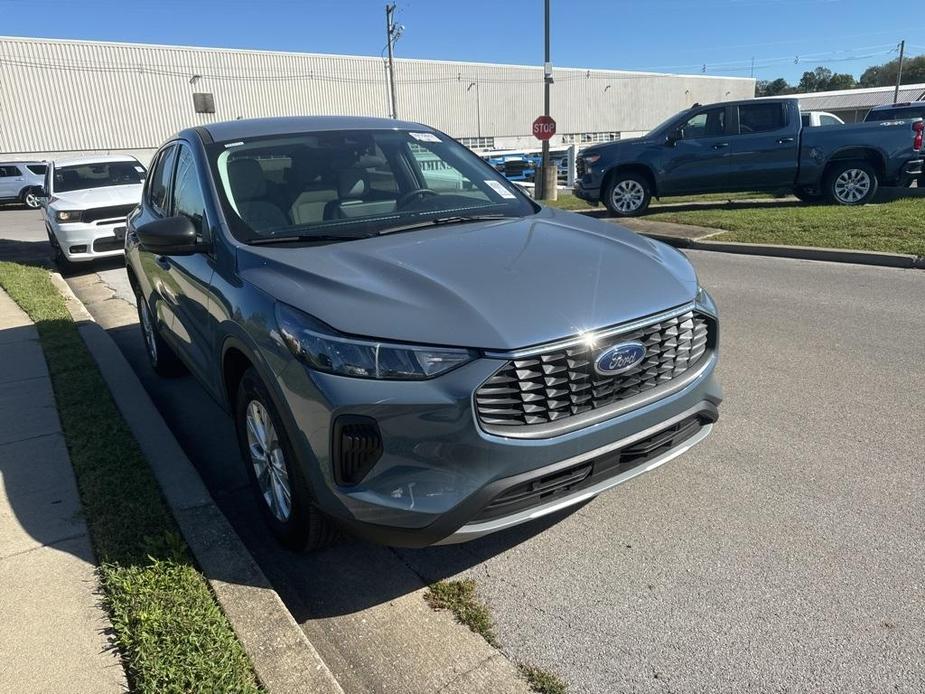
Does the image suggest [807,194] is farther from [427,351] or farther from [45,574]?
[45,574]

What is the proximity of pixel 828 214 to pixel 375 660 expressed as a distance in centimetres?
1094

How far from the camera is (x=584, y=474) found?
2.58 metres

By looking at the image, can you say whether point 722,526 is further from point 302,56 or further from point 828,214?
point 302,56

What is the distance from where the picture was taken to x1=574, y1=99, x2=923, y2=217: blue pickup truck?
39.7 ft

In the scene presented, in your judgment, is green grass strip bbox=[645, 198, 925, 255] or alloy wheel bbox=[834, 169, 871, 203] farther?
alloy wheel bbox=[834, 169, 871, 203]

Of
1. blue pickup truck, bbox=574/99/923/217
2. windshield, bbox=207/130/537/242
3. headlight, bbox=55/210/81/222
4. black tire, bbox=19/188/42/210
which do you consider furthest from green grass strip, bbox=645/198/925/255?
black tire, bbox=19/188/42/210

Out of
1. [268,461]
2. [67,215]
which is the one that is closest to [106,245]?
[67,215]

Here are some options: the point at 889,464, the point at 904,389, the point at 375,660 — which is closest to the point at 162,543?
the point at 375,660

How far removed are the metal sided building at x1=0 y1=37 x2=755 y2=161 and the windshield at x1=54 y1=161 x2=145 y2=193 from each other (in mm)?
29816

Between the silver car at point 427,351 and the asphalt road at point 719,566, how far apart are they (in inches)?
16.7

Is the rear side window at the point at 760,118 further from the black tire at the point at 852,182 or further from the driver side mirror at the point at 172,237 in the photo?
the driver side mirror at the point at 172,237

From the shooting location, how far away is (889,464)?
3.55m

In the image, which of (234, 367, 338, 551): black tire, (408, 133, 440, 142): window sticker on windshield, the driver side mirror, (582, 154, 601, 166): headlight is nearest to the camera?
(234, 367, 338, 551): black tire

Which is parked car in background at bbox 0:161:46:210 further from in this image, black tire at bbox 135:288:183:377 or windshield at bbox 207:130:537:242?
windshield at bbox 207:130:537:242
